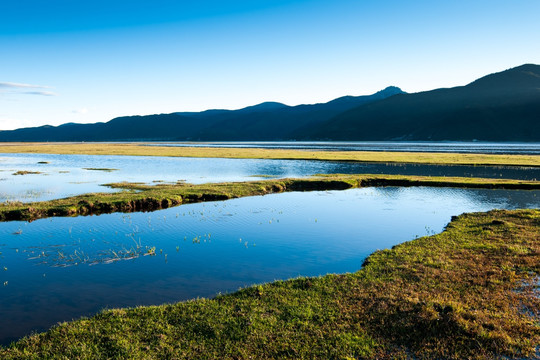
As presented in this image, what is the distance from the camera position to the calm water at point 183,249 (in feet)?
59.5

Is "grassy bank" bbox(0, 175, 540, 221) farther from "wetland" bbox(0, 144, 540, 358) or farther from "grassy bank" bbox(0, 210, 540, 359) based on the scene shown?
"grassy bank" bbox(0, 210, 540, 359)

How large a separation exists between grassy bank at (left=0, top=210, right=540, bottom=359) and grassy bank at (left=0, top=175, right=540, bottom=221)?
25.8 meters

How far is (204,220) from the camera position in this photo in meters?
34.3

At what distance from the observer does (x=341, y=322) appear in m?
→ 13.9

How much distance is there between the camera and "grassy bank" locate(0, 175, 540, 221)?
3628cm

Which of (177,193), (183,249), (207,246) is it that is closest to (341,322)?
(207,246)

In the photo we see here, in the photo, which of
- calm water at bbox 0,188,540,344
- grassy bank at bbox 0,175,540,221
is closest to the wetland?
calm water at bbox 0,188,540,344

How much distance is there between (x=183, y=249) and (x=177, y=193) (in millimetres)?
20300

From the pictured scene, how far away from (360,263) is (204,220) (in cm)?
1667

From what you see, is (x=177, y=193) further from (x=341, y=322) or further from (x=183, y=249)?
(x=341, y=322)

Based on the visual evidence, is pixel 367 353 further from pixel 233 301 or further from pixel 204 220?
pixel 204 220

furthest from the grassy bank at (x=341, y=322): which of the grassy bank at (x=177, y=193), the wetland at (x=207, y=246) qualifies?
the grassy bank at (x=177, y=193)

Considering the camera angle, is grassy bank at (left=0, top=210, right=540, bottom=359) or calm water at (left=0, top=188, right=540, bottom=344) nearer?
grassy bank at (left=0, top=210, right=540, bottom=359)

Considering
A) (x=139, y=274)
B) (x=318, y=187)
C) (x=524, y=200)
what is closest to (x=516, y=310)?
(x=139, y=274)
